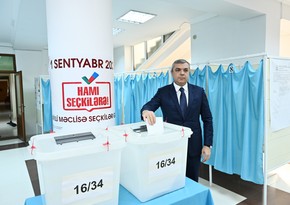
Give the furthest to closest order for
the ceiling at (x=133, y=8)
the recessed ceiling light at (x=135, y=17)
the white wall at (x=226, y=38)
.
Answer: the recessed ceiling light at (x=135, y=17) → the white wall at (x=226, y=38) → the ceiling at (x=133, y=8)

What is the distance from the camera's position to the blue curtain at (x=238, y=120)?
2.25 m

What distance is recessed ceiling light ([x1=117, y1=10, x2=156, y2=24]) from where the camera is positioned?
3.93 metres

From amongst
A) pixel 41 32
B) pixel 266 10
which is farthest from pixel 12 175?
pixel 266 10

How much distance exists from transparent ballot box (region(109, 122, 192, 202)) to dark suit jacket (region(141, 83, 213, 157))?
64 cm

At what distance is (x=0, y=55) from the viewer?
19.3 ft

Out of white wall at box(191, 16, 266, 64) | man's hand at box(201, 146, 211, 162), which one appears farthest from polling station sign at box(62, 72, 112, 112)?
white wall at box(191, 16, 266, 64)

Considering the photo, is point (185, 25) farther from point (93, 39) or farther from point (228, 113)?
point (93, 39)

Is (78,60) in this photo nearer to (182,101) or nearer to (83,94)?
(83,94)

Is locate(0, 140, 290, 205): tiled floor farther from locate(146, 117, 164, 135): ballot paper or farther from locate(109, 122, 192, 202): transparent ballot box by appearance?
locate(146, 117, 164, 135): ballot paper

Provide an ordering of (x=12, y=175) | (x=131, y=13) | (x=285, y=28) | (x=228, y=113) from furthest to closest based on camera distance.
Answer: (x=285, y=28), (x=131, y=13), (x=12, y=175), (x=228, y=113)

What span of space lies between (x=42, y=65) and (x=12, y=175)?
395cm

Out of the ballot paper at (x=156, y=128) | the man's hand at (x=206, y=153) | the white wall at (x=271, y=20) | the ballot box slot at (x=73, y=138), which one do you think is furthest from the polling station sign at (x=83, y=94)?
the white wall at (x=271, y=20)

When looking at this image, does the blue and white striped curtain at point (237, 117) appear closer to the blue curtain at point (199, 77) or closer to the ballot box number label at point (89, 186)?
the blue curtain at point (199, 77)

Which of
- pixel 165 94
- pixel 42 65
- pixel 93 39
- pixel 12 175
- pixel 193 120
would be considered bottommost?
pixel 12 175
